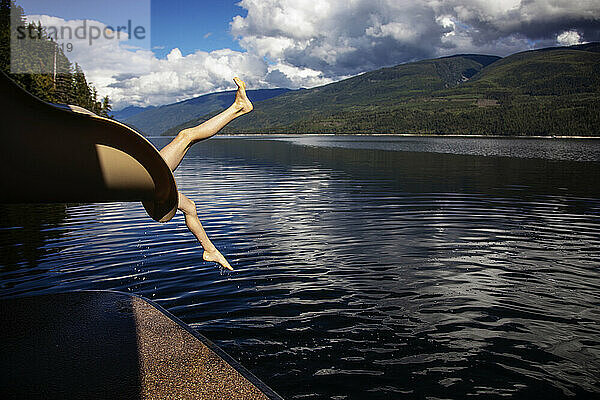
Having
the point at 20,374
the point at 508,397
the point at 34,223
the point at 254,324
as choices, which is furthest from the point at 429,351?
the point at 34,223

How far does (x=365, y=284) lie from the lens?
10781 mm

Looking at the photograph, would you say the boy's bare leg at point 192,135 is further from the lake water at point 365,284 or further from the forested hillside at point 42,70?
the forested hillside at point 42,70

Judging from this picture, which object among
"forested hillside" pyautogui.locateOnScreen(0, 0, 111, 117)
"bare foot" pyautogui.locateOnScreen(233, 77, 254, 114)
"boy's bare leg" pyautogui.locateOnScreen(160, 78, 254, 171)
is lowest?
"boy's bare leg" pyautogui.locateOnScreen(160, 78, 254, 171)

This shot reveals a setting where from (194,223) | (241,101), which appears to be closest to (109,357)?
(194,223)

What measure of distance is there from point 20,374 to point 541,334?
8417 millimetres

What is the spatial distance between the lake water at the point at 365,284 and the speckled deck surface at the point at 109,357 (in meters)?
1.13

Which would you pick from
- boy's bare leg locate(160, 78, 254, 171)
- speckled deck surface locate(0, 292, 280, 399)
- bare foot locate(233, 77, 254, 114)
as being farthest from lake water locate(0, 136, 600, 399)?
bare foot locate(233, 77, 254, 114)

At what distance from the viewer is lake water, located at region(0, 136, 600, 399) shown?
6.89 m

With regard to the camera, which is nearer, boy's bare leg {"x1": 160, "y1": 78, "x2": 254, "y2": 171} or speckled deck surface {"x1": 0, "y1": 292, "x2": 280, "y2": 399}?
speckled deck surface {"x1": 0, "y1": 292, "x2": 280, "y2": 399}

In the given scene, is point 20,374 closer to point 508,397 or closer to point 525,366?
point 508,397

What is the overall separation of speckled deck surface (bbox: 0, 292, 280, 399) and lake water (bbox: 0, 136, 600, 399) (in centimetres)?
113

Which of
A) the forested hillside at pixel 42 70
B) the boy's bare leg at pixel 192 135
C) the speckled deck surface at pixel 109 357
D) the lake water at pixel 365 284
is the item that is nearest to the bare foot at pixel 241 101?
the boy's bare leg at pixel 192 135

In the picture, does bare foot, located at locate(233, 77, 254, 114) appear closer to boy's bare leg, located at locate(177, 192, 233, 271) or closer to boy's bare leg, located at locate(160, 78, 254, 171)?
boy's bare leg, located at locate(160, 78, 254, 171)

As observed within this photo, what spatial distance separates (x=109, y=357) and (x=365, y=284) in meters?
6.34
